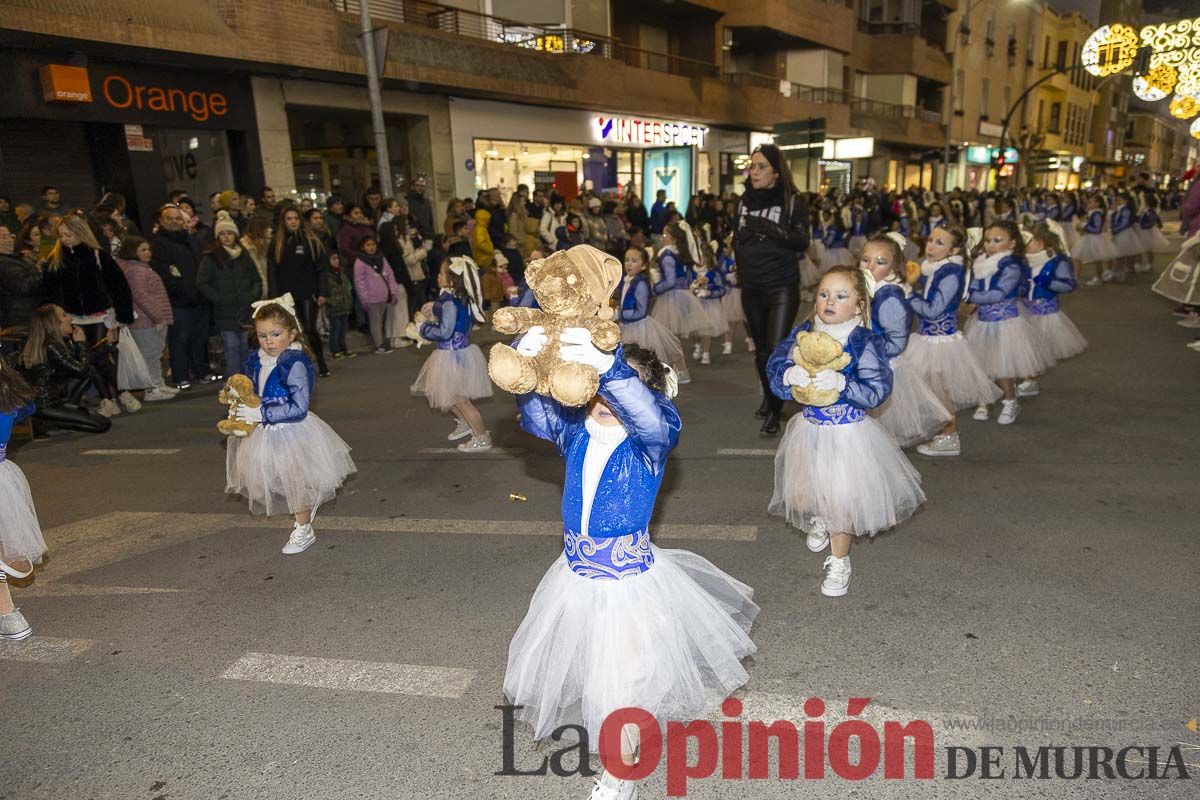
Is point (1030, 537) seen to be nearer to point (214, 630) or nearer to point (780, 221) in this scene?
point (780, 221)

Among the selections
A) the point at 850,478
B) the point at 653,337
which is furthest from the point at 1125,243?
the point at 850,478

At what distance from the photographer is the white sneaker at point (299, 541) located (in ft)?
16.0

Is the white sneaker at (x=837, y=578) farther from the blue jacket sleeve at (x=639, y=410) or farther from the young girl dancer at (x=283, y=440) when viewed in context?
the young girl dancer at (x=283, y=440)

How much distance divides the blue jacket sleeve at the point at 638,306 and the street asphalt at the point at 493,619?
189 centimetres

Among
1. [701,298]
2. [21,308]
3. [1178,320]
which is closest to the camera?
[21,308]

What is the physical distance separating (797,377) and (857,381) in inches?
11.5

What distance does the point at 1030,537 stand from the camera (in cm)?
462

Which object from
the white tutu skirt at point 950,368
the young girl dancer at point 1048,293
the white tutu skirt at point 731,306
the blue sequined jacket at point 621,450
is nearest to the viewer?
the blue sequined jacket at point 621,450

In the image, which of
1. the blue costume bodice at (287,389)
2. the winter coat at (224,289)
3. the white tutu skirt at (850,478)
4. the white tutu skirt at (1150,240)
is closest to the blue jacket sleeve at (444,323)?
the blue costume bodice at (287,389)

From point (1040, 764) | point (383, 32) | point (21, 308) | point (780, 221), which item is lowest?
point (1040, 764)

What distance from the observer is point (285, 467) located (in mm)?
4785

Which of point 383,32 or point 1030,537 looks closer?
point 1030,537

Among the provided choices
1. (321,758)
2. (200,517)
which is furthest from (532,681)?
(200,517)

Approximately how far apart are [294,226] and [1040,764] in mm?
9547
